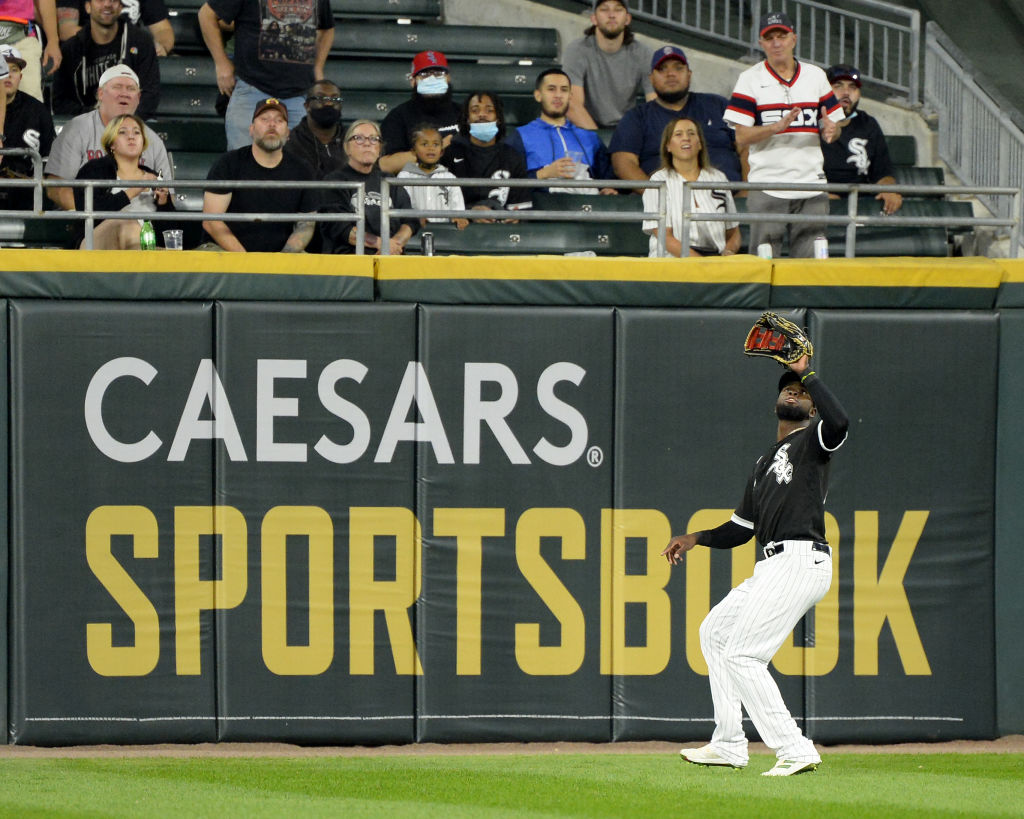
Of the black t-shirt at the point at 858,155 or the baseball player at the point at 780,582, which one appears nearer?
the baseball player at the point at 780,582

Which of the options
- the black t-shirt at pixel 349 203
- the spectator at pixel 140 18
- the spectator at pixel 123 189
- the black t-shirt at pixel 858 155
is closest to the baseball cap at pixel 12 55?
the spectator at pixel 140 18

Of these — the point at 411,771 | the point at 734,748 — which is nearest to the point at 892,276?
the point at 734,748

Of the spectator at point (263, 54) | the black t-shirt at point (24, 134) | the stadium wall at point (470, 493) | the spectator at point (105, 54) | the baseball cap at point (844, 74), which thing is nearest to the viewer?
the stadium wall at point (470, 493)

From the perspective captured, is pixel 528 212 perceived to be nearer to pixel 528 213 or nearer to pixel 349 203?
pixel 528 213

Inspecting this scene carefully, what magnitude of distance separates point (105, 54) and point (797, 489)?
7.46 meters

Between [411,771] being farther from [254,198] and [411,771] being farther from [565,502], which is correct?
[254,198]

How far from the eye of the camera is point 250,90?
12875mm

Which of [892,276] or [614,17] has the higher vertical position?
[614,17]

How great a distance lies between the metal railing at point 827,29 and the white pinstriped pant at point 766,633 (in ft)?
25.9

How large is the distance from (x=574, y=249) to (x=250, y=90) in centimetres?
315

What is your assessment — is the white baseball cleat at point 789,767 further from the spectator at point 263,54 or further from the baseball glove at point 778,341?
the spectator at point 263,54

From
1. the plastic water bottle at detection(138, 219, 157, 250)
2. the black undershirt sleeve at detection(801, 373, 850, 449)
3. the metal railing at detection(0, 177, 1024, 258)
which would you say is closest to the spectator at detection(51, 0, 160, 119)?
the plastic water bottle at detection(138, 219, 157, 250)

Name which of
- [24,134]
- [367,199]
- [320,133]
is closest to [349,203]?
[367,199]

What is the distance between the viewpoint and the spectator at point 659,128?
12.3 meters
